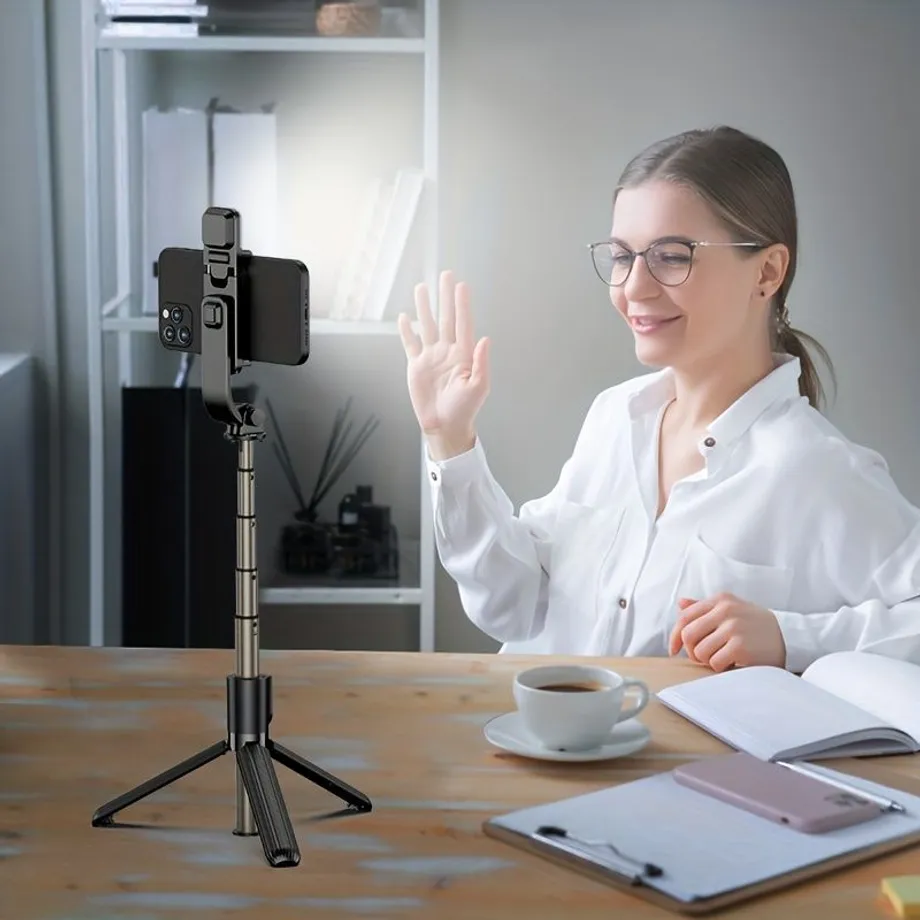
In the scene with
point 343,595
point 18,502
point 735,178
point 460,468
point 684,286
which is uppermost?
point 735,178

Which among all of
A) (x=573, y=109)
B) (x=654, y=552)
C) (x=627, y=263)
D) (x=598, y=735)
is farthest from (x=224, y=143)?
(x=598, y=735)

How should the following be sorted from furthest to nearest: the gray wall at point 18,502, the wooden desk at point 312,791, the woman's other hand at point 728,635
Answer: the gray wall at point 18,502 < the woman's other hand at point 728,635 < the wooden desk at point 312,791

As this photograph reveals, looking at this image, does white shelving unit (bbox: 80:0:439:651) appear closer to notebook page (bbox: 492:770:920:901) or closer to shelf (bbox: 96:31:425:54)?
shelf (bbox: 96:31:425:54)

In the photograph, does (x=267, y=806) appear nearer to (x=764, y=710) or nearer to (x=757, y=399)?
(x=764, y=710)

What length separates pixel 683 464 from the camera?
191cm

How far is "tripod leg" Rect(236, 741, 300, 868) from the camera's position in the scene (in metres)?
0.97

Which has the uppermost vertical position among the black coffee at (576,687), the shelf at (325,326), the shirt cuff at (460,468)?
the shelf at (325,326)

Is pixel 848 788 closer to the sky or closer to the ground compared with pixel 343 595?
closer to the sky

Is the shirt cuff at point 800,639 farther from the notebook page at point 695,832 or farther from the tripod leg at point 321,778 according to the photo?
the tripod leg at point 321,778

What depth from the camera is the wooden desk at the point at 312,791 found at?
3.05ft

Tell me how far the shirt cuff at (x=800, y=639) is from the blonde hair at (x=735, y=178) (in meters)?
0.54

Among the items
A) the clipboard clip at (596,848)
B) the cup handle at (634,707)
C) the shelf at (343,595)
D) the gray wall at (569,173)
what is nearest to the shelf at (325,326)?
the gray wall at (569,173)

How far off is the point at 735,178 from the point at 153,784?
117cm

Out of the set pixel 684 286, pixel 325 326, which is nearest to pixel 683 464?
pixel 684 286
